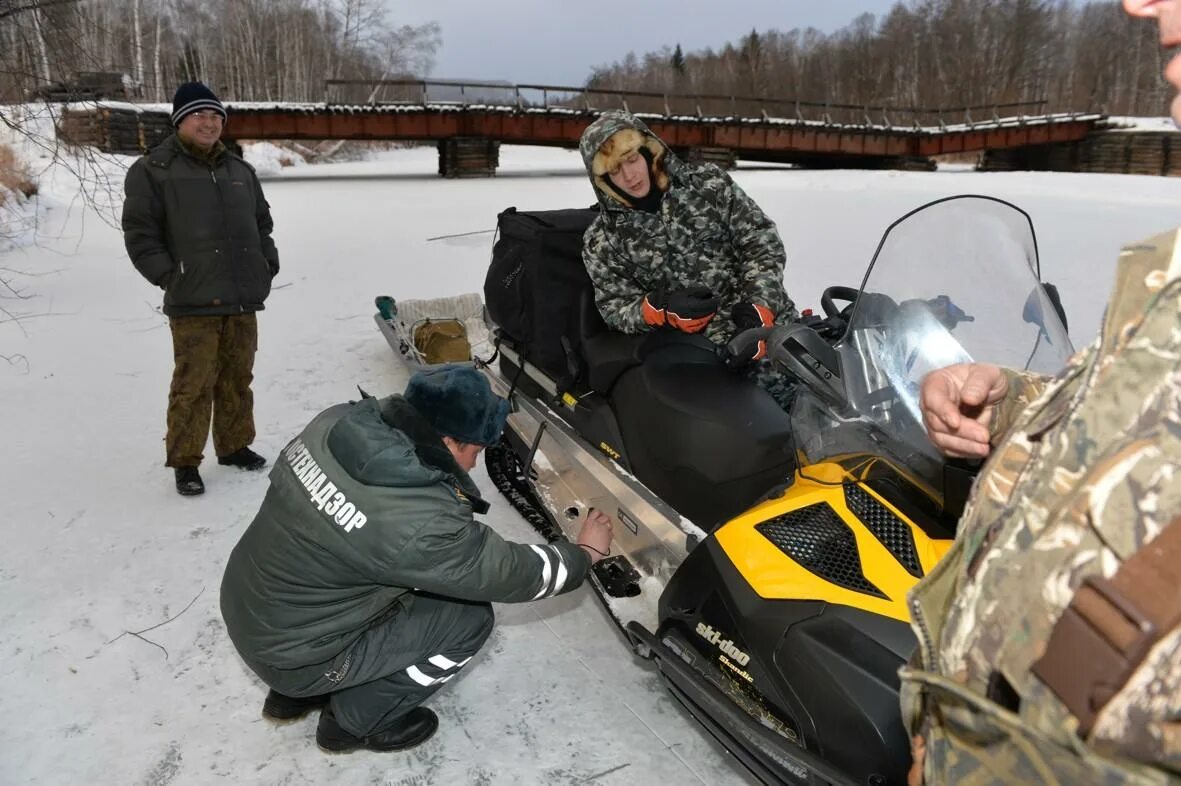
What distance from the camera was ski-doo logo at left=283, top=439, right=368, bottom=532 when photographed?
69.8 inches

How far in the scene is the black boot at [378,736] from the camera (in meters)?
2.06

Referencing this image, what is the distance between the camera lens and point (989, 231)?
198 centimetres

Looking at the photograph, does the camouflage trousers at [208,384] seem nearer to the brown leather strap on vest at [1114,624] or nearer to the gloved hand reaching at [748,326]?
the gloved hand reaching at [748,326]

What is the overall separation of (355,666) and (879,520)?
1.30 meters

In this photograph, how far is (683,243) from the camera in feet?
9.75

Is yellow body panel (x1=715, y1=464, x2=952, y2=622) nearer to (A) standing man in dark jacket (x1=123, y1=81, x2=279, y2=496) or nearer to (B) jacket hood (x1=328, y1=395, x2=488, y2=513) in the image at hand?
(B) jacket hood (x1=328, y1=395, x2=488, y2=513)

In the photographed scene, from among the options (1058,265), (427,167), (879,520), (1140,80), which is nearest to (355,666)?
(879,520)

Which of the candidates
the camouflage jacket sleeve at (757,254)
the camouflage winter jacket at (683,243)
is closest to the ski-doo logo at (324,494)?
the camouflage winter jacket at (683,243)

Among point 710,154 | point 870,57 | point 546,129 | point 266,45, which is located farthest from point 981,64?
point 266,45

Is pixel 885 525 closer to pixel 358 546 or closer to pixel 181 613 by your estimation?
pixel 358 546

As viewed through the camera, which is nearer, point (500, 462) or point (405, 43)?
point (500, 462)

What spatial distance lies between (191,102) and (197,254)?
0.60 metres

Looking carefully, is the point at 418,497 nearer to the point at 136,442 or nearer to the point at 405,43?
the point at 136,442

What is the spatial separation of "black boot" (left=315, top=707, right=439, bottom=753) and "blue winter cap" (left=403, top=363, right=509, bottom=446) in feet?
2.63
